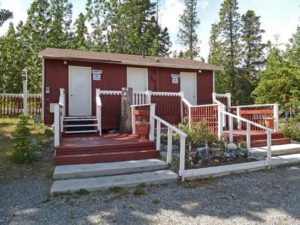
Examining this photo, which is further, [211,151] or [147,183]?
[211,151]

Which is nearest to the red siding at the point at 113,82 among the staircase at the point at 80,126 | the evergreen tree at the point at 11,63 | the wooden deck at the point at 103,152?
the staircase at the point at 80,126

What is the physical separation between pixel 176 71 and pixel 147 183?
872 centimetres

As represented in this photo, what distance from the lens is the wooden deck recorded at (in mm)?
6325

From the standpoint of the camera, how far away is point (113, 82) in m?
12.1

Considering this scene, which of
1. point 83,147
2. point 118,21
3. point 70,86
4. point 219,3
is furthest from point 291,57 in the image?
point 83,147

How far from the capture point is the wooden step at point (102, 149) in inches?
257

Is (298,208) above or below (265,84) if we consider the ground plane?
below

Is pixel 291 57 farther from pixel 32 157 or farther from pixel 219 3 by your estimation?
pixel 32 157

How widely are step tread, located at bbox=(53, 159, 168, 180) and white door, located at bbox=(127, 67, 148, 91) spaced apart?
21.3 ft

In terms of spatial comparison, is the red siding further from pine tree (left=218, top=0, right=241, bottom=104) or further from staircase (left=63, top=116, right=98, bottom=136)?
pine tree (left=218, top=0, right=241, bottom=104)

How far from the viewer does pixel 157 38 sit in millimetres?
29000

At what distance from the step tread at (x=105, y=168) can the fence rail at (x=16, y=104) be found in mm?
8911

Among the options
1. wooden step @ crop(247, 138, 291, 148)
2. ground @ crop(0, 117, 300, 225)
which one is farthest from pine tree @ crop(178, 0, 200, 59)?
ground @ crop(0, 117, 300, 225)

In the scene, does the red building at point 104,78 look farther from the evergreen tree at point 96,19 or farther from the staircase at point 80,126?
the evergreen tree at point 96,19
